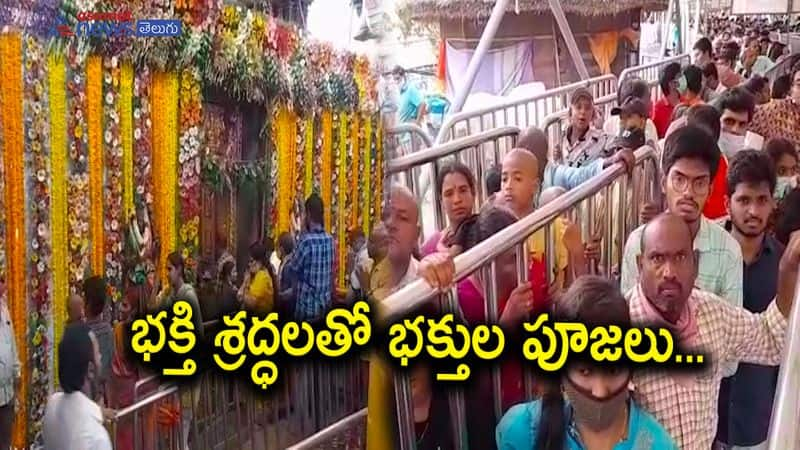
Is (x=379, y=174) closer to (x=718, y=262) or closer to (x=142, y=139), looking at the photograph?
(x=142, y=139)

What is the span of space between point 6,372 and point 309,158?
15.1 inches

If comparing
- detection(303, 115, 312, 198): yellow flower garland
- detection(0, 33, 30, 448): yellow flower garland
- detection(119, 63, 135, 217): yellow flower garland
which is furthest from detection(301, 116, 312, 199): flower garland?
detection(0, 33, 30, 448): yellow flower garland

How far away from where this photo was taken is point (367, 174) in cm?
108

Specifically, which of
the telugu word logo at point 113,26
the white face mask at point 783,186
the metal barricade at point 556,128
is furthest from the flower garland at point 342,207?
the white face mask at point 783,186

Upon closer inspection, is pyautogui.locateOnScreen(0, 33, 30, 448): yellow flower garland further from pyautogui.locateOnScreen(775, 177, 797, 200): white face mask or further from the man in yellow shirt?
pyautogui.locateOnScreen(775, 177, 797, 200): white face mask

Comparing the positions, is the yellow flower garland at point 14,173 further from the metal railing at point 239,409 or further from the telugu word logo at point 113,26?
the metal railing at point 239,409

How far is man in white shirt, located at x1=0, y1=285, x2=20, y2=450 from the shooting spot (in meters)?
0.81

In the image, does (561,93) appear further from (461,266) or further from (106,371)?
(106,371)

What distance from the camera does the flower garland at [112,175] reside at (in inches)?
34.0

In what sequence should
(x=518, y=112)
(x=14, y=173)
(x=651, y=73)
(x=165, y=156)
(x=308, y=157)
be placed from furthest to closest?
(x=651, y=73), (x=518, y=112), (x=308, y=157), (x=165, y=156), (x=14, y=173)

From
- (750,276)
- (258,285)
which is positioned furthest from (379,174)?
(750,276)

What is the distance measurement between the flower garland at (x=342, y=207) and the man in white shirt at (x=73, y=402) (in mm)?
298

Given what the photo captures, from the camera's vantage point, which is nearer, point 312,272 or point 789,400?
point 789,400

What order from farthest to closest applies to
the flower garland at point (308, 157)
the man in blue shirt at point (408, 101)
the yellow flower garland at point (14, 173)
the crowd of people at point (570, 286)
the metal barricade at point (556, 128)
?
the metal barricade at point (556, 128)
the man in blue shirt at point (408, 101)
the flower garland at point (308, 157)
the crowd of people at point (570, 286)
the yellow flower garland at point (14, 173)
